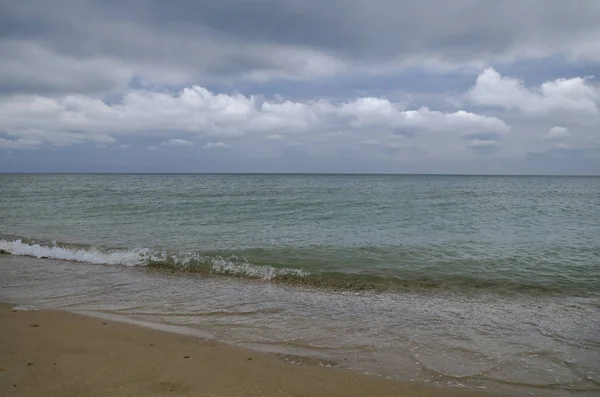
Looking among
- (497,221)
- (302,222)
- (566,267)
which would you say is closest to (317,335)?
(566,267)

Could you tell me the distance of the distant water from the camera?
6.06m

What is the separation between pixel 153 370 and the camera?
521 centimetres

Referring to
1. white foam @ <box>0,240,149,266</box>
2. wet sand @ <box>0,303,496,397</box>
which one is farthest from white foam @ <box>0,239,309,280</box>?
wet sand @ <box>0,303,496,397</box>

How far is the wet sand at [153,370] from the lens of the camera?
471cm

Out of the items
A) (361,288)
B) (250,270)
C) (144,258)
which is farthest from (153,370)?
(144,258)

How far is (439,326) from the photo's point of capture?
7410 millimetres

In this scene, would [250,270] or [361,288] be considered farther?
[250,270]

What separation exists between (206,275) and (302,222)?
11.2 metres

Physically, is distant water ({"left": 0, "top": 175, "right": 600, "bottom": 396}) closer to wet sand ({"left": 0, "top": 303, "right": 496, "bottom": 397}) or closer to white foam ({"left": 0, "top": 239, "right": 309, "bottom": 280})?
white foam ({"left": 0, "top": 239, "right": 309, "bottom": 280})

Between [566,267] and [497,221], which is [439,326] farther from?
[497,221]

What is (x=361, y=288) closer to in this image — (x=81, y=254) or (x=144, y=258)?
(x=144, y=258)

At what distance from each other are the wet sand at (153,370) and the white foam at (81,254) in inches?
284

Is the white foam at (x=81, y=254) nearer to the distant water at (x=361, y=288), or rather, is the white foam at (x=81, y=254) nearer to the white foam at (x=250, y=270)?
the distant water at (x=361, y=288)

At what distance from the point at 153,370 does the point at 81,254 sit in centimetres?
1105
